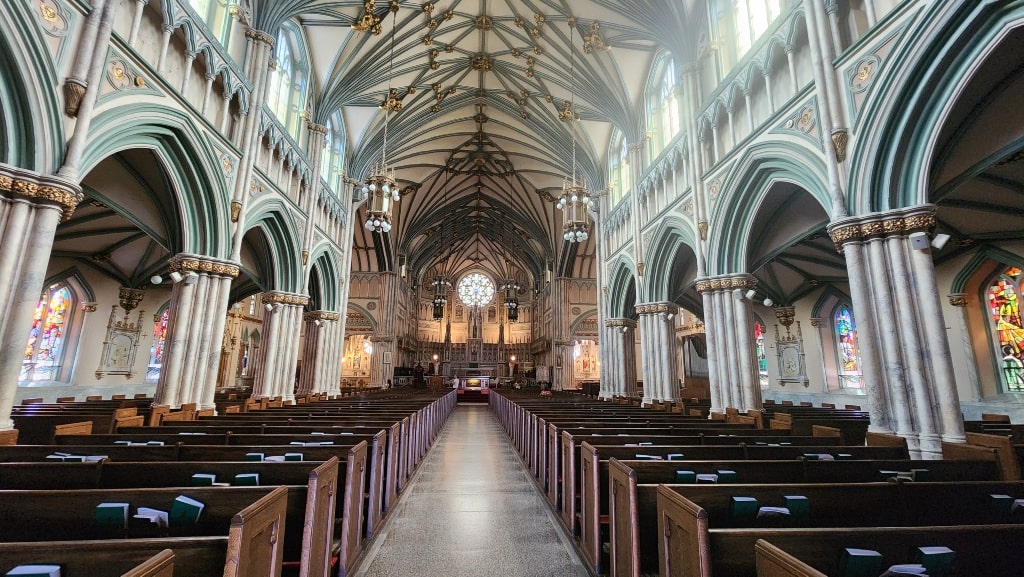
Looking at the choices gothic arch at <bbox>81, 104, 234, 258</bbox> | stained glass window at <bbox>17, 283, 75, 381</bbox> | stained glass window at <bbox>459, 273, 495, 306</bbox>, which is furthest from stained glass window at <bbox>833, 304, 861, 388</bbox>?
stained glass window at <bbox>459, 273, 495, 306</bbox>

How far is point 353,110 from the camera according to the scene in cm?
1722

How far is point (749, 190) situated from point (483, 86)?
44.5 ft

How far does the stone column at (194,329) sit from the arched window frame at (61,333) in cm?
764

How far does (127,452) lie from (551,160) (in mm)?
20059

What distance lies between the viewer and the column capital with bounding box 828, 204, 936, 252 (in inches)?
229

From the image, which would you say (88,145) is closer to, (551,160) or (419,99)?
(419,99)

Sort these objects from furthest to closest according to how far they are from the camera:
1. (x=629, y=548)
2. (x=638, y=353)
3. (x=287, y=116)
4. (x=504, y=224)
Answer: (x=504, y=224)
(x=638, y=353)
(x=287, y=116)
(x=629, y=548)

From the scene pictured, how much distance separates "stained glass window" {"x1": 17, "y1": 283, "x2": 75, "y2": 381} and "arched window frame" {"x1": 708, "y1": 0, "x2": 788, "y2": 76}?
20.1 meters

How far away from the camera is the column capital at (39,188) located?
5.12 metres

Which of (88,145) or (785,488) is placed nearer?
(785,488)

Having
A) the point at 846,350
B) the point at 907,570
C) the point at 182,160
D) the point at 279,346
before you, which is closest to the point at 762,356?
the point at 846,350

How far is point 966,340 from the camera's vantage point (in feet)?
34.7

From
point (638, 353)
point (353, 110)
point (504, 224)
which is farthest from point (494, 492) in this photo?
point (504, 224)

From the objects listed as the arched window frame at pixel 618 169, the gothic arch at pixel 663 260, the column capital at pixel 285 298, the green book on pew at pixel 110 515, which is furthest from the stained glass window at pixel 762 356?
the green book on pew at pixel 110 515
